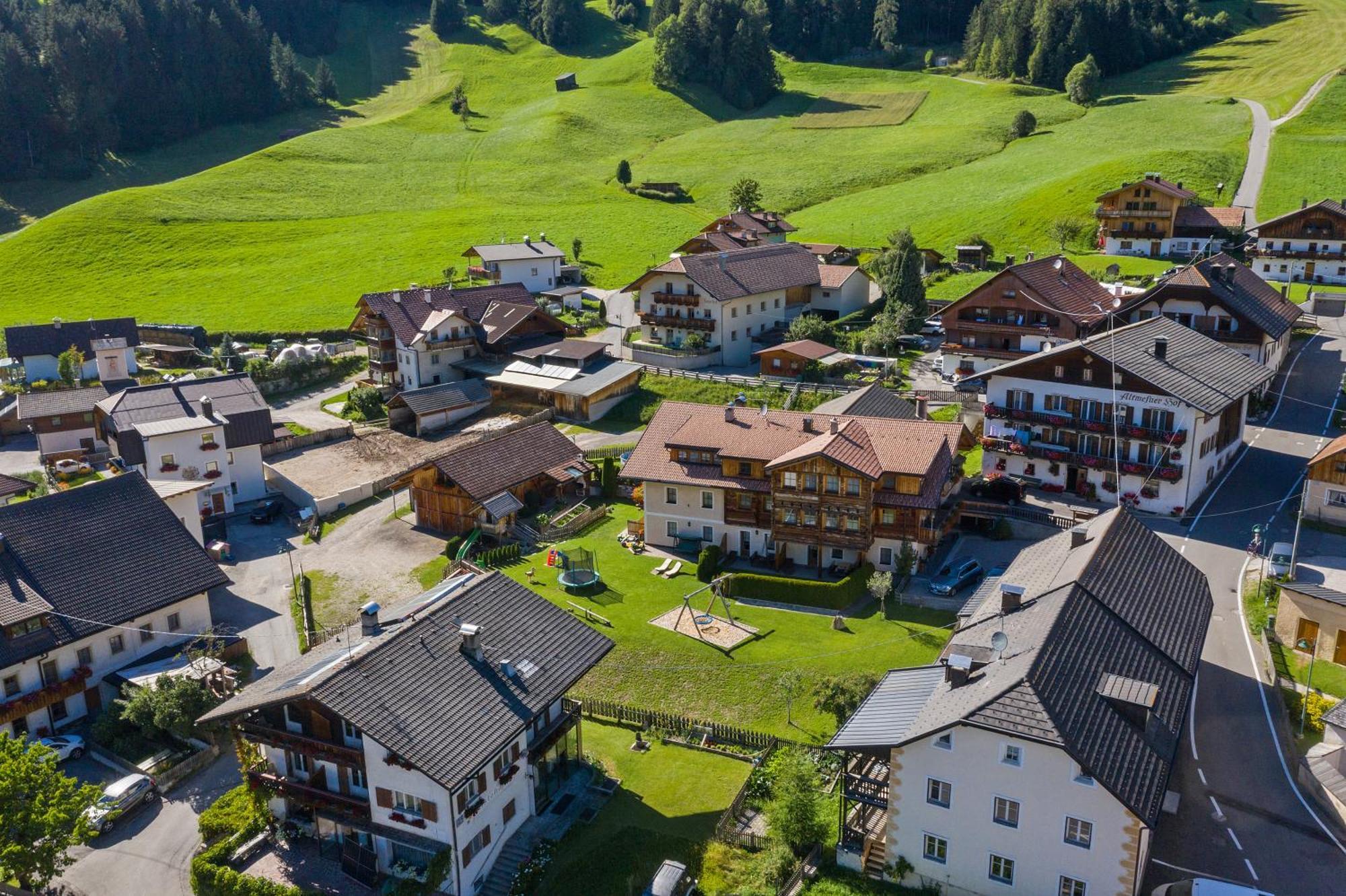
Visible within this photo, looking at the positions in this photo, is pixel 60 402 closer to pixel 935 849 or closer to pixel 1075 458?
pixel 1075 458

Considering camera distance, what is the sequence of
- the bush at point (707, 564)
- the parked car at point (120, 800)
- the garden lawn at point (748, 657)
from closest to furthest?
the parked car at point (120, 800) → the garden lawn at point (748, 657) → the bush at point (707, 564)

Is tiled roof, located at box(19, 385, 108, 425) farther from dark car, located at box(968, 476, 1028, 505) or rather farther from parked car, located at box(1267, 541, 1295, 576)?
parked car, located at box(1267, 541, 1295, 576)

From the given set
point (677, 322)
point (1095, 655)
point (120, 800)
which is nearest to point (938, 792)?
point (1095, 655)

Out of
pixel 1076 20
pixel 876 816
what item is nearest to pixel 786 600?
pixel 876 816

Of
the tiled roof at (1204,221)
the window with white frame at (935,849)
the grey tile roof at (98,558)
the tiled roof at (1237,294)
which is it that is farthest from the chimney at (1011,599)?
the tiled roof at (1204,221)

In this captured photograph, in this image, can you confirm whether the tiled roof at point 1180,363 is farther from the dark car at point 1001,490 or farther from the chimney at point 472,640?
the chimney at point 472,640

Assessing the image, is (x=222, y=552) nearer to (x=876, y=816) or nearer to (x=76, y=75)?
(x=876, y=816)
